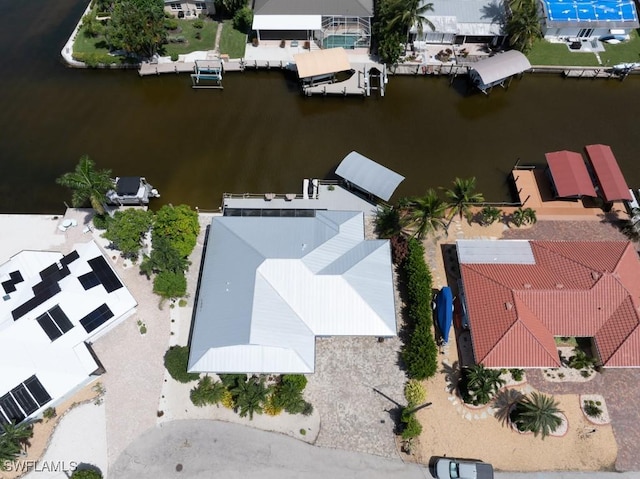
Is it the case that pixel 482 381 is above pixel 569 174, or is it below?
below

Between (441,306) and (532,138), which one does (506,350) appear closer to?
(441,306)

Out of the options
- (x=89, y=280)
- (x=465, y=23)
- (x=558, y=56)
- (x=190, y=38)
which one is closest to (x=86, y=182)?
(x=89, y=280)

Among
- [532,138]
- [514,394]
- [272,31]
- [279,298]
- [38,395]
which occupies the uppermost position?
[272,31]

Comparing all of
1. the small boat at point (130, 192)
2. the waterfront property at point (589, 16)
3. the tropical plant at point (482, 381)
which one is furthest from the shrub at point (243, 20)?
the tropical plant at point (482, 381)

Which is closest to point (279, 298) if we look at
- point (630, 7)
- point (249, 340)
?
point (249, 340)

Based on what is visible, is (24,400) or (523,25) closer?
(24,400)

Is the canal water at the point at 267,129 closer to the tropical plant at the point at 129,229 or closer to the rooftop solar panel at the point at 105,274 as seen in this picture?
the tropical plant at the point at 129,229

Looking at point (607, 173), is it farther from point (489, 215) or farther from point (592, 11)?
point (592, 11)
